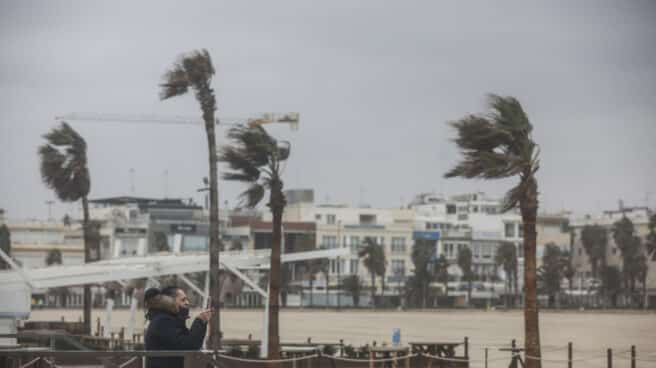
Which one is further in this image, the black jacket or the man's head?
the man's head

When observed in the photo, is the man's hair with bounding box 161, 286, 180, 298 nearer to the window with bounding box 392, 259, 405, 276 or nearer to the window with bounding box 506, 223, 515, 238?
the window with bounding box 392, 259, 405, 276

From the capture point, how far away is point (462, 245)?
163250mm

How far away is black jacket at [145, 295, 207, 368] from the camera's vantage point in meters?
7.96

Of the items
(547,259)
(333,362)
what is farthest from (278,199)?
(547,259)

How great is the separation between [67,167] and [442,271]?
10904 centimetres

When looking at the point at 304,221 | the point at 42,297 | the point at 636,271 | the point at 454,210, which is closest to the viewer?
the point at 42,297

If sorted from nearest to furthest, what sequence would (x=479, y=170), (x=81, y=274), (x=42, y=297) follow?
(x=479, y=170), (x=81, y=274), (x=42, y=297)

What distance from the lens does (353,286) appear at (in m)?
145

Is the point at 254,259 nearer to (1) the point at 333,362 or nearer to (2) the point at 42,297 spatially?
(1) the point at 333,362

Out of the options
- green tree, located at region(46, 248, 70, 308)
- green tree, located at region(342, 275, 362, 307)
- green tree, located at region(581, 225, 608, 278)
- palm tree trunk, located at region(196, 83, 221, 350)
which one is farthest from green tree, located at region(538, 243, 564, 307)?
palm tree trunk, located at region(196, 83, 221, 350)

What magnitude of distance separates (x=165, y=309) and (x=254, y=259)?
82.0ft

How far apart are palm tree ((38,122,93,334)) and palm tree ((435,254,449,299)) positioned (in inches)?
4201

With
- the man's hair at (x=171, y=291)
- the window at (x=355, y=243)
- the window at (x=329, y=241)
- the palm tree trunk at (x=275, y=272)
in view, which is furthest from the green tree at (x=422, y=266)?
the man's hair at (x=171, y=291)

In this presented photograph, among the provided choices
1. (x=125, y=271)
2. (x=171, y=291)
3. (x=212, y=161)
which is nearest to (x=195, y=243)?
(x=125, y=271)
